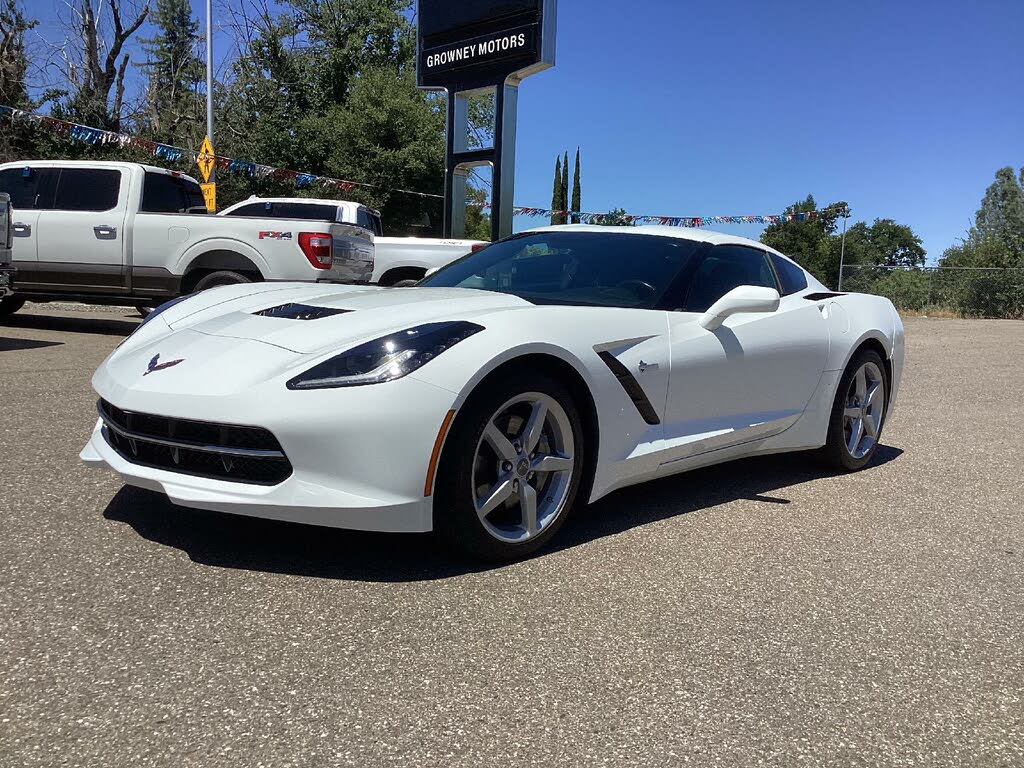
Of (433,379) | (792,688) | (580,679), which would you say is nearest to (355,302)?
(433,379)

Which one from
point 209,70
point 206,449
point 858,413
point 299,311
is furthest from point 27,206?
point 209,70

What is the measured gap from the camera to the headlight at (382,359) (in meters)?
2.75

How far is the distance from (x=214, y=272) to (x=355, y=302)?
641 cm

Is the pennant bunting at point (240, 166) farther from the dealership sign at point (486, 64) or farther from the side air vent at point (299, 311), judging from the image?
the side air vent at point (299, 311)

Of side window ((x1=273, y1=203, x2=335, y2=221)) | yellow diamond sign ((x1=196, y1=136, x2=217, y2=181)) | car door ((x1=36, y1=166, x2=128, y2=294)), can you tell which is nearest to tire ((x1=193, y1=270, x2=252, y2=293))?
car door ((x1=36, y1=166, x2=128, y2=294))

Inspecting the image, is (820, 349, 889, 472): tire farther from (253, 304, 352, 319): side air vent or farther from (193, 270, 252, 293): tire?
(193, 270, 252, 293): tire

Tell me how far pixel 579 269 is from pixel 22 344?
7358mm

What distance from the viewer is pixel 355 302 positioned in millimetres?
3453

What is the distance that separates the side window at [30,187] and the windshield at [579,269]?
303 inches

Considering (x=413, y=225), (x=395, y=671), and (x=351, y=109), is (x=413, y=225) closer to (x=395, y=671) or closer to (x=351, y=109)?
(x=351, y=109)

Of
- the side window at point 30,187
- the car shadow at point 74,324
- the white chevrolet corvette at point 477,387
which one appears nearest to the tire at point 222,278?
the car shadow at point 74,324

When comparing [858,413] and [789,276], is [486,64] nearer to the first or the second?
[789,276]

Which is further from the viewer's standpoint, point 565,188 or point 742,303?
point 565,188

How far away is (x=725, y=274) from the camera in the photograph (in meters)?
4.26
